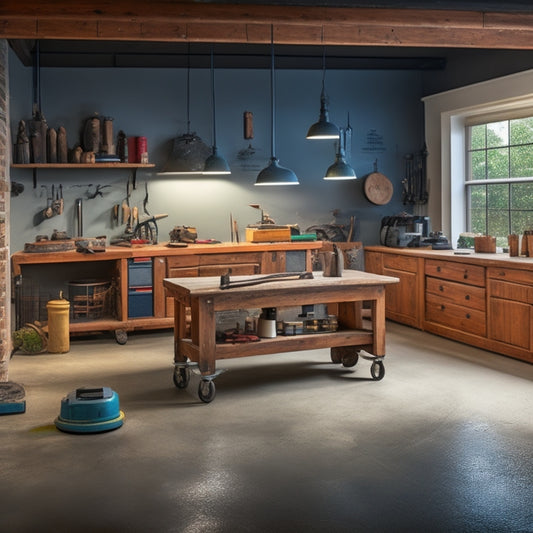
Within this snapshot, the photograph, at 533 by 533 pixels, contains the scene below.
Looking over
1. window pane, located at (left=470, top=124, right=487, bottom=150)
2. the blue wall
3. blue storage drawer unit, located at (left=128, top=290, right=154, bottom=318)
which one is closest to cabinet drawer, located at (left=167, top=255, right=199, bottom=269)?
blue storage drawer unit, located at (left=128, top=290, right=154, bottom=318)

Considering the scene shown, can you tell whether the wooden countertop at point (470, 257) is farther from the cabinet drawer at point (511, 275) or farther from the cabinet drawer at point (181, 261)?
the cabinet drawer at point (181, 261)

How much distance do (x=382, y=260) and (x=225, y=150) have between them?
2.40 metres

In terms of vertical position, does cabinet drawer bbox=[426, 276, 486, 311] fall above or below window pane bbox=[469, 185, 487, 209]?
below

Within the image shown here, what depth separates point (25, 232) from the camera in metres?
8.30

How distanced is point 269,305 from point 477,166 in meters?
4.32

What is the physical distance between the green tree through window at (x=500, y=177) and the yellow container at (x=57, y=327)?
16.3 ft

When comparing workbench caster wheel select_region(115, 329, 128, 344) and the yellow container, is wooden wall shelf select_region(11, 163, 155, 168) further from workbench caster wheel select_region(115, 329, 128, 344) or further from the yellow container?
workbench caster wheel select_region(115, 329, 128, 344)

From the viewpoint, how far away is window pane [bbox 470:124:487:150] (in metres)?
8.68

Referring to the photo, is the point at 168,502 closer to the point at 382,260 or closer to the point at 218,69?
the point at 382,260

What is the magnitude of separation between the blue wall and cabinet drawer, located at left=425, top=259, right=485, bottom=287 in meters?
1.82

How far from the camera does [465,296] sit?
7348 mm

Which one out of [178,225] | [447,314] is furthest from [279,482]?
[178,225]

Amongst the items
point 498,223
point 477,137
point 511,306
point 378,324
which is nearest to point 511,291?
point 511,306

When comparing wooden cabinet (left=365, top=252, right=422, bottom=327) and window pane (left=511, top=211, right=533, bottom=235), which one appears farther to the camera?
wooden cabinet (left=365, top=252, right=422, bottom=327)
